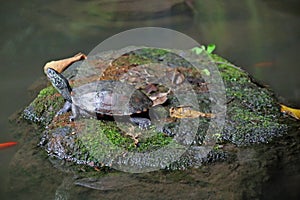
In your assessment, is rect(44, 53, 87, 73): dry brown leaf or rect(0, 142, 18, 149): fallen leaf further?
rect(44, 53, 87, 73): dry brown leaf

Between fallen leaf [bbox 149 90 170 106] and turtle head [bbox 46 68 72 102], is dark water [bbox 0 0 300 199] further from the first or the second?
fallen leaf [bbox 149 90 170 106]

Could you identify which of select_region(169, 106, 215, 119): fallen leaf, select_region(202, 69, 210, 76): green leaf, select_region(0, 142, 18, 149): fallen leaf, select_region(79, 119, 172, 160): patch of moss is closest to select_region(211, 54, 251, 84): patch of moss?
select_region(202, 69, 210, 76): green leaf

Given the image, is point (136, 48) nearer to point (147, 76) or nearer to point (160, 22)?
point (147, 76)

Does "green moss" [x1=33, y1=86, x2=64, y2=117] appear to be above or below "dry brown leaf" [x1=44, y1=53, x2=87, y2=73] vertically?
below

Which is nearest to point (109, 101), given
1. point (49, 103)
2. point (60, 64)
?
point (49, 103)

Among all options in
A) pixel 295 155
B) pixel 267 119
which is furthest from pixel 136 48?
pixel 295 155

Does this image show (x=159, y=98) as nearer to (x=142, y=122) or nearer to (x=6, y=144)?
(x=142, y=122)
